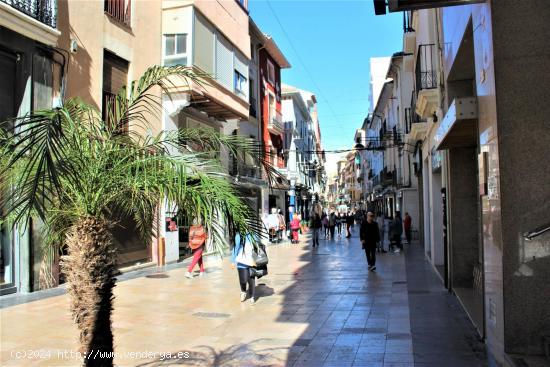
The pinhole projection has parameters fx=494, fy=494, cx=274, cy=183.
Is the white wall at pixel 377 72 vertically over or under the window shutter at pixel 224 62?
over

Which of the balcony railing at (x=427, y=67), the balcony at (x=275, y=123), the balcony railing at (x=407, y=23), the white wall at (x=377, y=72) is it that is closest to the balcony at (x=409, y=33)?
the balcony railing at (x=407, y=23)

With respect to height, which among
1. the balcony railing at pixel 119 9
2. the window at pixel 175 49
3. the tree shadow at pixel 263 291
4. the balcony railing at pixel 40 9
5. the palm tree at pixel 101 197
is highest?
the balcony railing at pixel 119 9

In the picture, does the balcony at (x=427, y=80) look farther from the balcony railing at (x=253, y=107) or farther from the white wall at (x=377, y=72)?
the white wall at (x=377, y=72)

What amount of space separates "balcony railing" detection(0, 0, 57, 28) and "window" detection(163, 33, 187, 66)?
18.2 ft

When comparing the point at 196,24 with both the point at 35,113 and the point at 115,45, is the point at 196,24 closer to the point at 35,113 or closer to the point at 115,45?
the point at 115,45

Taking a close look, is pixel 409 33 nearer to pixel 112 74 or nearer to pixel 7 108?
pixel 112 74

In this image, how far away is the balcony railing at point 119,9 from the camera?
14.4 m

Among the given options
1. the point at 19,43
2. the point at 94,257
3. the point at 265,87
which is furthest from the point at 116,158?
the point at 265,87

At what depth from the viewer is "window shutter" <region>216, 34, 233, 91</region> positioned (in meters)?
18.9

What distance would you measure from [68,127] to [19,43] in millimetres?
8036

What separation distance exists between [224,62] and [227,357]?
15.3 metres

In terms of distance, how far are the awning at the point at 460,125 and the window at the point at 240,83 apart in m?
13.3

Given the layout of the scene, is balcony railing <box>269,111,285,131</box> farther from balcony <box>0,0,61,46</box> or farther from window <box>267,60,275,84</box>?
balcony <box>0,0,61,46</box>

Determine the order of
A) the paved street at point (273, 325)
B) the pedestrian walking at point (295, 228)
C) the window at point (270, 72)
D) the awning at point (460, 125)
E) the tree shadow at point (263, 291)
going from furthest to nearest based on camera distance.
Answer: the window at point (270, 72) → the pedestrian walking at point (295, 228) → the tree shadow at point (263, 291) → the awning at point (460, 125) → the paved street at point (273, 325)
